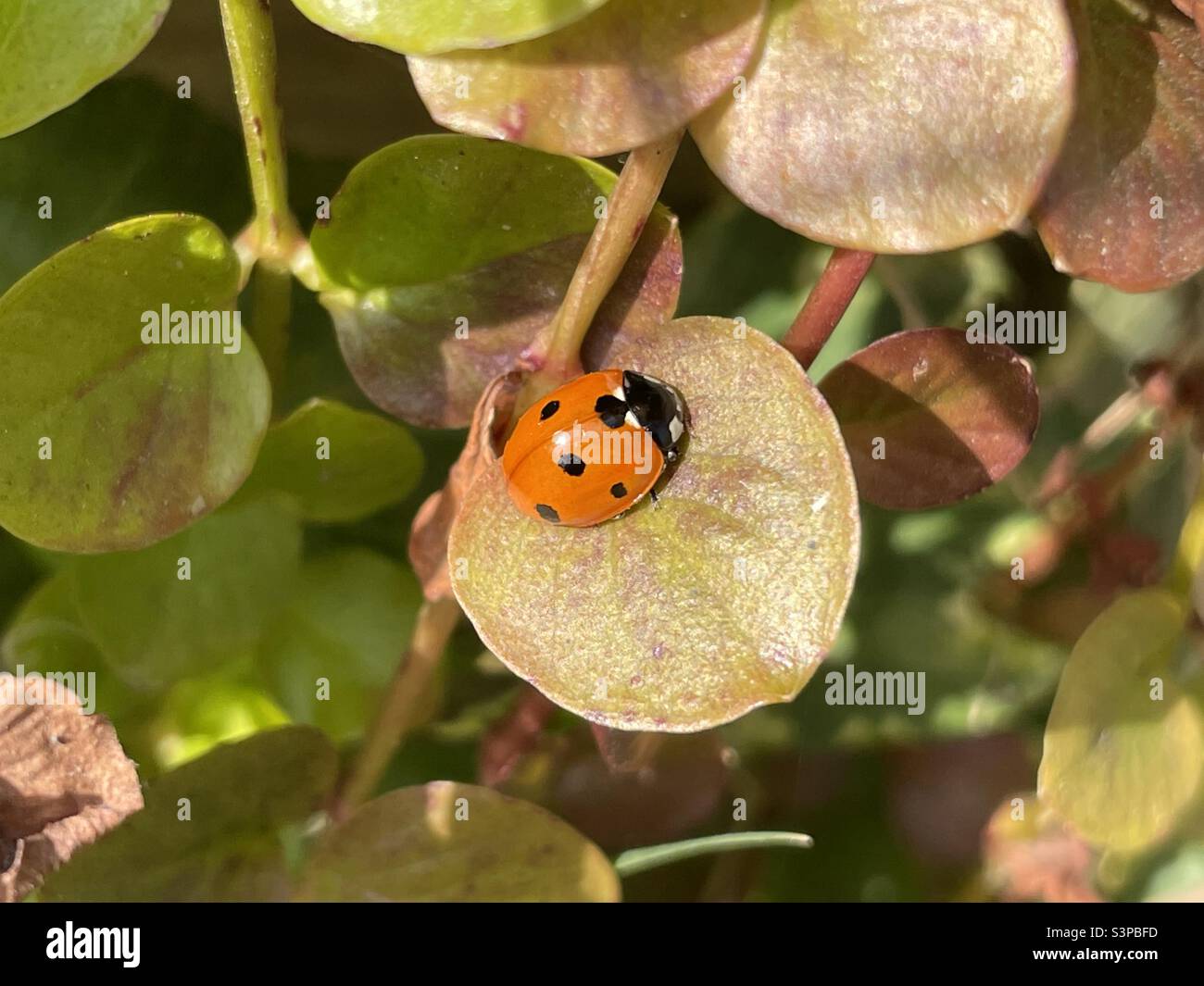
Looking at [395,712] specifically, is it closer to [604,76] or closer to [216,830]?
[216,830]

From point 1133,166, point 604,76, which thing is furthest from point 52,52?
point 1133,166

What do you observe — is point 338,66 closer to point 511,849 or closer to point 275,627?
point 275,627

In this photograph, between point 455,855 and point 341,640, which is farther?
point 341,640

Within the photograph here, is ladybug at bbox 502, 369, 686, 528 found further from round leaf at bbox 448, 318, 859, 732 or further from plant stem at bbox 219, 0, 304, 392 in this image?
plant stem at bbox 219, 0, 304, 392

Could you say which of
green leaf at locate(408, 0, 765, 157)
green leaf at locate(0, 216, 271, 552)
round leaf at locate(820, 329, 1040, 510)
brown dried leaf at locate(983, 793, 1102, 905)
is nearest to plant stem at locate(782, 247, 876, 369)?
round leaf at locate(820, 329, 1040, 510)

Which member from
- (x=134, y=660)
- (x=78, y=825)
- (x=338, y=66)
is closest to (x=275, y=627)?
(x=134, y=660)

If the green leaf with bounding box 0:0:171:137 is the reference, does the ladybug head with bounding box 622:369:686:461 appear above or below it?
below

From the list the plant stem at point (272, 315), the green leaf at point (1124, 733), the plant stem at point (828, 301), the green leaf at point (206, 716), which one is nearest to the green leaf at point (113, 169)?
the plant stem at point (272, 315)
